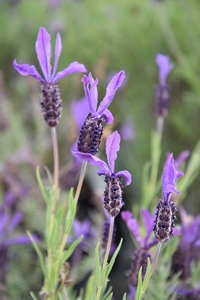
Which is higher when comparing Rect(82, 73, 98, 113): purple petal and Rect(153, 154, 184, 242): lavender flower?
Rect(82, 73, 98, 113): purple petal

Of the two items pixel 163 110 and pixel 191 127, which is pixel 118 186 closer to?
pixel 163 110

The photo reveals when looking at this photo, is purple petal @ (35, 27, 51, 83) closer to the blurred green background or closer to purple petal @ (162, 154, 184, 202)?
purple petal @ (162, 154, 184, 202)

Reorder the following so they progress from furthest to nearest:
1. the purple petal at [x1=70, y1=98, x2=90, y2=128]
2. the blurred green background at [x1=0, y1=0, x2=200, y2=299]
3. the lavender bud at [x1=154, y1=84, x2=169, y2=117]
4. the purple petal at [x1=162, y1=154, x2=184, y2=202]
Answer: the blurred green background at [x1=0, y1=0, x2=200, y2=299]
the purple petal at [x1=70, y1=98, x2=90, y2=128]
the lavender bud at [x1=154, y1=84, x2=169, y2=117]
the purple petal at [x1=162, y1=154, x2=184, y2=202]

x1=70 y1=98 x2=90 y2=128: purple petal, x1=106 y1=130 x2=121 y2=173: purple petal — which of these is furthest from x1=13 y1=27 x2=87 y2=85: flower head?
x1=70 y1=98 x2=90 y2=128: purple petal

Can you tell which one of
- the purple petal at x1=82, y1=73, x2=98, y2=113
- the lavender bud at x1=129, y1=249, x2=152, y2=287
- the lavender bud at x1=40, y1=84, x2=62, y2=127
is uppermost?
the purple petal at x1=82, y1=73, x2=98, y2=113

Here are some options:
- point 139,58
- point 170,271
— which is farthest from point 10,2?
point 170,271

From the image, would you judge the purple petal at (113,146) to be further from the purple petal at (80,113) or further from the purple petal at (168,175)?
the purple petal at (80,113)

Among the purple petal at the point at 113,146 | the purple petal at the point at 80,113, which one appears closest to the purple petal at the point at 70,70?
the purple petal at the point at 113,146
